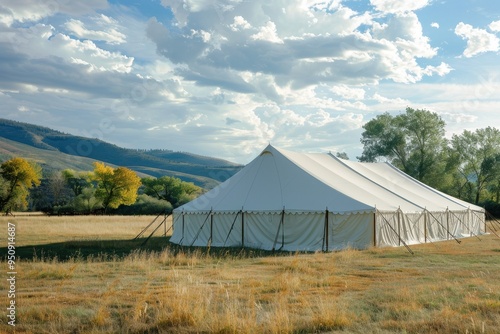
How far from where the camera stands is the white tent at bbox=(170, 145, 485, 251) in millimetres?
16547

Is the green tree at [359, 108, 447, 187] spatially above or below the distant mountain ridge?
below

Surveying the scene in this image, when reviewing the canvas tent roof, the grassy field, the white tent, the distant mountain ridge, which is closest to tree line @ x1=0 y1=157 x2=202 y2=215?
the white tent

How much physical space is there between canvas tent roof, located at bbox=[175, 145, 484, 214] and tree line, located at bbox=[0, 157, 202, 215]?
30291 mm


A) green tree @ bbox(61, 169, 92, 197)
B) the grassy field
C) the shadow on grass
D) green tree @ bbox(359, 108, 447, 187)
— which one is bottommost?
the shadow on grass

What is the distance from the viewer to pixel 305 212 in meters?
16.6

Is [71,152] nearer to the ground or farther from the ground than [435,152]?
farther from the ground

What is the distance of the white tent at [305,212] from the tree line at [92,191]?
29.7m

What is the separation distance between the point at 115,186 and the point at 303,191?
127 ft

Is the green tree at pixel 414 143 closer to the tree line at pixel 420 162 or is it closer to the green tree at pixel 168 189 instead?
the tree line at pixel 420 162

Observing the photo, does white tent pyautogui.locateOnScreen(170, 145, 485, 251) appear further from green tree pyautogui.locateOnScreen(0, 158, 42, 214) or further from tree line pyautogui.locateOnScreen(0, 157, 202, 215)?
tree line pyautogui.locateOnScreen(0, 157, 202, 215)

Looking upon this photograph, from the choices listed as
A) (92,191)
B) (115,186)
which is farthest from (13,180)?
(92,191)

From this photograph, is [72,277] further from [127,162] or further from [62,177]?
[127,162]

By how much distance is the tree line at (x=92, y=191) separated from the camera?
4422cm

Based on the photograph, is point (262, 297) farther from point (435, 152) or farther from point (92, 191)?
point (92, 191)
